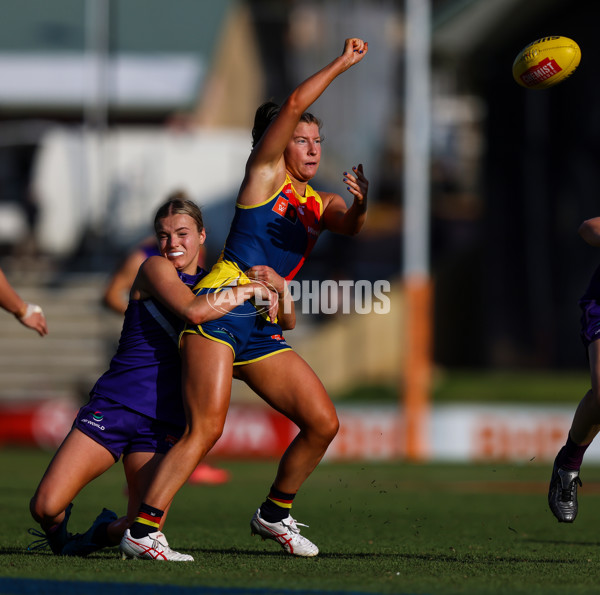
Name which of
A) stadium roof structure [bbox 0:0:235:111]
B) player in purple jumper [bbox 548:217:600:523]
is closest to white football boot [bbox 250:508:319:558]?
player in purple jumper [bbox 548:217:600:523]

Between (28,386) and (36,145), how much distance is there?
6647mm

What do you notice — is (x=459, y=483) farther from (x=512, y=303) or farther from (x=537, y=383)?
(x=512, y=303)

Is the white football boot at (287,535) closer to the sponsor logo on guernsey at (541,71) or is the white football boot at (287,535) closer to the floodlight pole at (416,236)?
the sponsor logo on guernsey at (541,71)

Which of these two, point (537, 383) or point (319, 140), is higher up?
point (319, 140)

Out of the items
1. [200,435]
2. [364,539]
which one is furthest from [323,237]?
[200,435]

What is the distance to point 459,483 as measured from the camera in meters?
12.2

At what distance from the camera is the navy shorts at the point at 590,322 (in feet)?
21.4

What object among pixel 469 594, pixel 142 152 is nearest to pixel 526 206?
pixel 142 152

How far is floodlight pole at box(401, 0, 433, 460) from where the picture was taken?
16234 mm

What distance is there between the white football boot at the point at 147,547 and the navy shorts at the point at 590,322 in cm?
245

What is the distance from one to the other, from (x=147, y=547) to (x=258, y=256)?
157cm

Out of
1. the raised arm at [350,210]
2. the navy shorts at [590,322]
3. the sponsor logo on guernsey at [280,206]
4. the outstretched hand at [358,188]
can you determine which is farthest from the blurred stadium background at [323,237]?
the sponsor logo on guernsey at [280,206]

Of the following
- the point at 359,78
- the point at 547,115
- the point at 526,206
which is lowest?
the point at 526,206

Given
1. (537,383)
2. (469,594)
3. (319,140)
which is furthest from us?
(537,383)
